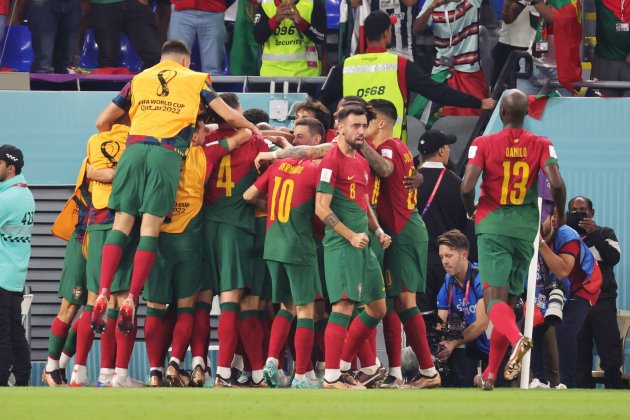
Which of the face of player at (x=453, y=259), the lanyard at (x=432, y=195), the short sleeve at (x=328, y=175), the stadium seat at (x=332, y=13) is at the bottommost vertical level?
the face of player at (x=453, y=259)

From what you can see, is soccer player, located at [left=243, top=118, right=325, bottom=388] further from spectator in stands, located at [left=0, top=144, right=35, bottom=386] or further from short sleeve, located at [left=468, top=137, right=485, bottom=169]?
spectator in stands, located at [left=0, top=144, right=35, bottom=386]

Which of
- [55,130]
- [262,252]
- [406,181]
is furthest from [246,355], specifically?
[55,130]

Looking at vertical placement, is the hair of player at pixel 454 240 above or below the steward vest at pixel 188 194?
below

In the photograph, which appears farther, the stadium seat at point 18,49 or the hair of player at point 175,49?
the stadium seat at point 18,49

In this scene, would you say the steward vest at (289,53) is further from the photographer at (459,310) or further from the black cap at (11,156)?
the photographer at (459,310)

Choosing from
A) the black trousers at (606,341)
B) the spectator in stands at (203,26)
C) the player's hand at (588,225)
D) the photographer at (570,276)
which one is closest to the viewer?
the photographer at (570,276)

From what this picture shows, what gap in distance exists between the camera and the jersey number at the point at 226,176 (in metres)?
11.3

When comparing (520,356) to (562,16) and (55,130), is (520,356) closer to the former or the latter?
(562,16)

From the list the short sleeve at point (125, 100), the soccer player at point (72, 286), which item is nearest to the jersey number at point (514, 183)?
the short sleeve at point (125, 100)

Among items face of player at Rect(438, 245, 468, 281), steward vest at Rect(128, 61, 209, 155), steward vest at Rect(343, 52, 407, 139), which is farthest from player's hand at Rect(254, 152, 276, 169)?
steward vest at Rect(343, 52, 407, 139)

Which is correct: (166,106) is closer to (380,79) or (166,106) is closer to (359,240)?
(359,240)

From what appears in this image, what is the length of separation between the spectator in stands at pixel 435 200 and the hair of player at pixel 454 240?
0.55 meters

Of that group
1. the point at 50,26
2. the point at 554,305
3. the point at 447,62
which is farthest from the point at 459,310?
the point at 50,26

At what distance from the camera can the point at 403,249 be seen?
37.2ft
